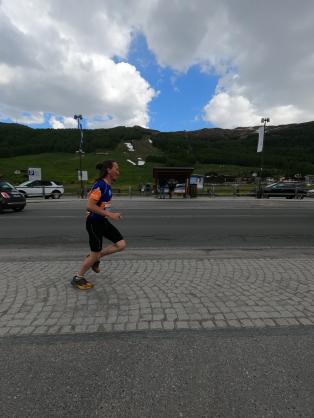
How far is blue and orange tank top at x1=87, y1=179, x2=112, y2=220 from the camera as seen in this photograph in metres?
3.95

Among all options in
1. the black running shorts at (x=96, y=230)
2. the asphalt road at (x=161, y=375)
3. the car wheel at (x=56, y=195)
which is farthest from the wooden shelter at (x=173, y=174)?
the asphalt road at (x=161, y=375)

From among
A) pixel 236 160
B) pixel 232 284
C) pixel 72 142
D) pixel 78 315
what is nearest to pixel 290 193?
pixel 232 284

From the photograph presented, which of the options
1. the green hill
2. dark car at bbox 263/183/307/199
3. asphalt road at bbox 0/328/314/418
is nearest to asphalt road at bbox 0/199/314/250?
asphalt road at bbox 0/328/314/418

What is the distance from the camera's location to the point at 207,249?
682cm

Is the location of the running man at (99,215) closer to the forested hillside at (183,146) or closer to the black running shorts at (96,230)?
the black running shorts at (96,230)

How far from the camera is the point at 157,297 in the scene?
3875 millimetres

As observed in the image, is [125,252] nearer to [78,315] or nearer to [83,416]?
[78,315]

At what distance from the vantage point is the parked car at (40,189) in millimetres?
30016

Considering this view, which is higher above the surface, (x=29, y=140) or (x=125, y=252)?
(x=29, y=140)

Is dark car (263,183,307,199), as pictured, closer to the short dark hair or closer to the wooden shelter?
the wooden shelter

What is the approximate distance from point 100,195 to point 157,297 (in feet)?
5.00

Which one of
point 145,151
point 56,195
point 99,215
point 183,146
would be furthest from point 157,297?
point 183,146

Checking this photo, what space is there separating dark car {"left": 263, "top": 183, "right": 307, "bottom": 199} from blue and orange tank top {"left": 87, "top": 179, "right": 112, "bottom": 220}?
27830mm

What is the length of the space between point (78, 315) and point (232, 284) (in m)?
2.21
